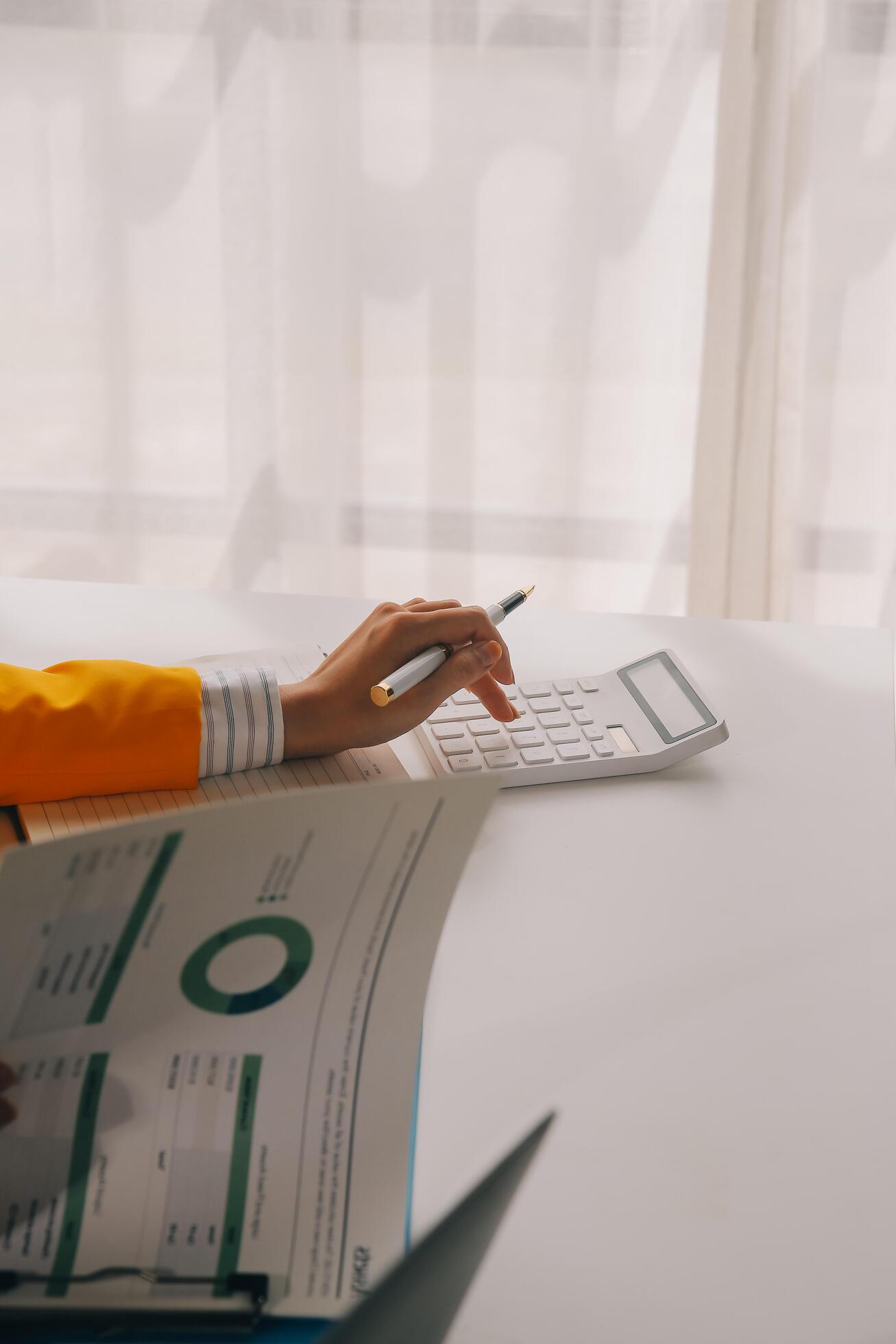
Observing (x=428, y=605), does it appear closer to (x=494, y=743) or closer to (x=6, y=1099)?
(x=494, y=743)

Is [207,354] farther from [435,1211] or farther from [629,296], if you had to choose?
[435,1211]

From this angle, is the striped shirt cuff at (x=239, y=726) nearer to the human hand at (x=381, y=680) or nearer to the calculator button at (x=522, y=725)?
the human hand at (x=381, y=680)

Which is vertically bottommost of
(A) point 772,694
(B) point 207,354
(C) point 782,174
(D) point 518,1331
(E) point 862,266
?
(D) point 518,1331

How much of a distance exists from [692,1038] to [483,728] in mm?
287

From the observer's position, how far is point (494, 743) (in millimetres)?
756

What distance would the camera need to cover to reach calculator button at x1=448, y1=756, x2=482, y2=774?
727 millimetres

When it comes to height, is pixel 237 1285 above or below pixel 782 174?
below

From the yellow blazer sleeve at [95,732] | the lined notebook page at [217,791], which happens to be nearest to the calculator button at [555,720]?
the lined notebook page at [217,791]

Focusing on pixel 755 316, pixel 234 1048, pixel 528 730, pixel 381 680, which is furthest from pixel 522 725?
pixel 755 316

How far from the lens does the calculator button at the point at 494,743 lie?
2.46 feet

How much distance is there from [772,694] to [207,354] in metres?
1.23

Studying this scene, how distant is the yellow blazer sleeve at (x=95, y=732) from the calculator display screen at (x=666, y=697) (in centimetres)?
31

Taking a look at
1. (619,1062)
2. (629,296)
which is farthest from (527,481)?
(619,1062)

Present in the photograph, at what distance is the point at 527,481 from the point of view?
6.02 feet
